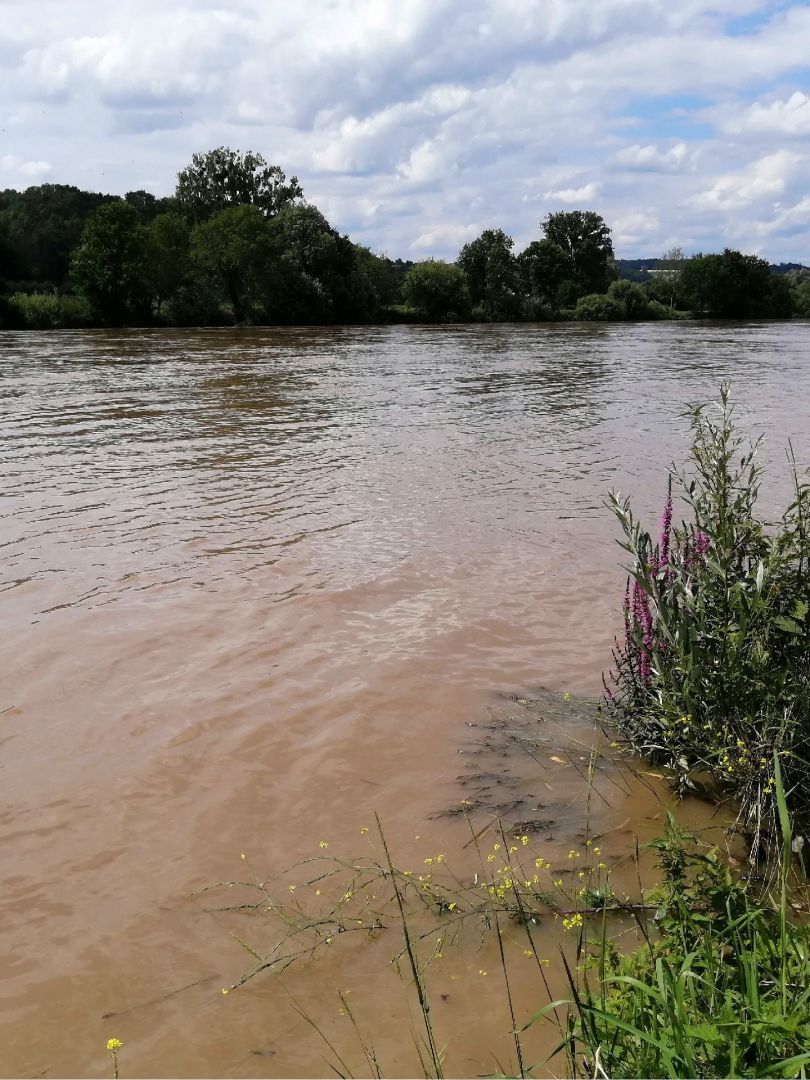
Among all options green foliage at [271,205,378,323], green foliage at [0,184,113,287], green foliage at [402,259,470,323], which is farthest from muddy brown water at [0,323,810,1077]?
green foliage at [0,184,113,287]

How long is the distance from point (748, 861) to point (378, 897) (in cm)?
140

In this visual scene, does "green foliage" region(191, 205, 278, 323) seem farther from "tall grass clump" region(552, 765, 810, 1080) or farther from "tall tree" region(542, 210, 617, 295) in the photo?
"tall grass clump" region(552, 765, 810, 1080)

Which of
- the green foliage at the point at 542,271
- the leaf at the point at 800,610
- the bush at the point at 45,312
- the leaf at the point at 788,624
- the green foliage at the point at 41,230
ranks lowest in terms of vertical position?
the leaf at the point at 788,624

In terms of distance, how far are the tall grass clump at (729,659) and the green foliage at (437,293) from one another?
7034 cm

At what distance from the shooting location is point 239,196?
91.2m

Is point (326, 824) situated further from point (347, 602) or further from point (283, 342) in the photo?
point (283, 342)

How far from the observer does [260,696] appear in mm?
4898

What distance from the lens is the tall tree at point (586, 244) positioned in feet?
317

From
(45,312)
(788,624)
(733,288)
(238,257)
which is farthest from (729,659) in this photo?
(733,288)

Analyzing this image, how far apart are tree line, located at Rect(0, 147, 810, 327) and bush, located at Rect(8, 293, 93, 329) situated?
82 mm

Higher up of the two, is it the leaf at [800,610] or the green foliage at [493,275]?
the green foliage at [493,275]

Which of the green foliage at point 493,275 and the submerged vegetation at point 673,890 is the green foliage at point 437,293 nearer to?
the green foliage at point 493,275

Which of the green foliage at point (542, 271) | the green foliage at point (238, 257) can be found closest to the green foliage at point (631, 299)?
the green foliage at point (542, 271)

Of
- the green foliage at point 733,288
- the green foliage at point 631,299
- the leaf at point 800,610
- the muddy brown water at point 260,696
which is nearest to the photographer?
the muddy brown water at point 260,696
